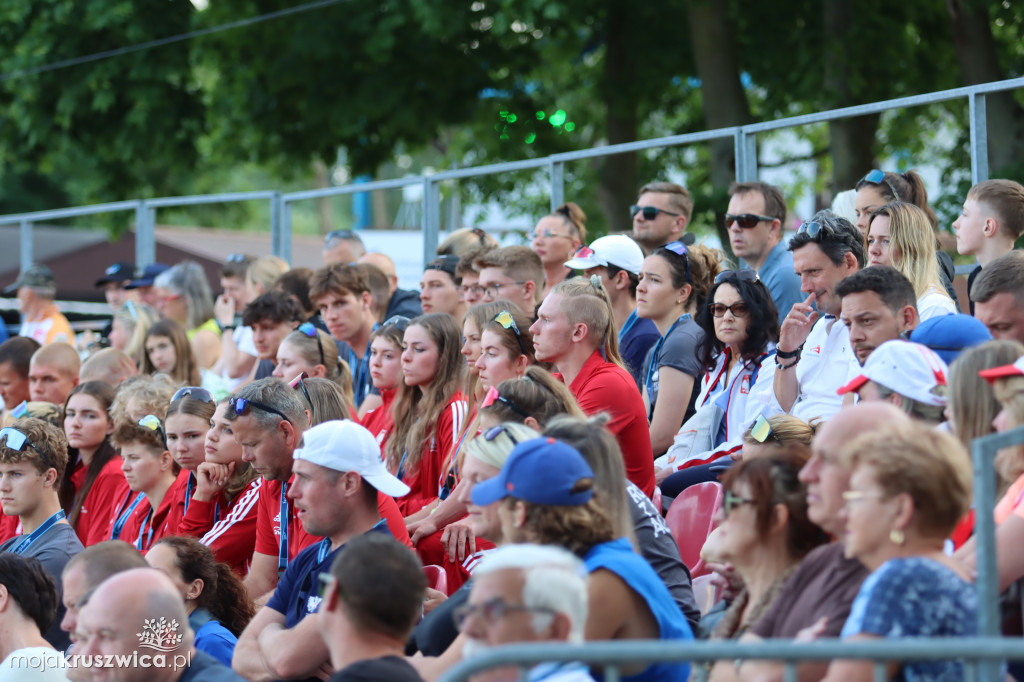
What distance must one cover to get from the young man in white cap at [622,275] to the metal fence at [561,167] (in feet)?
2.76

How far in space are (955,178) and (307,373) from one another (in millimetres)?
6046

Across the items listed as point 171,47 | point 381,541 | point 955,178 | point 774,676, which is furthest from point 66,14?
point 774,676

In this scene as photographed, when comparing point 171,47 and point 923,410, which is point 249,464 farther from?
point 171,47

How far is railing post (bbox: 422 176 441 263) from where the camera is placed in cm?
877

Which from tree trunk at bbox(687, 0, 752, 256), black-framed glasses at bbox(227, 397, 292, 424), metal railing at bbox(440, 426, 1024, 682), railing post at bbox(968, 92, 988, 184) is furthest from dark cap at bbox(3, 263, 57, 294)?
metal railing at bbox(440, 426, 1024, 682)

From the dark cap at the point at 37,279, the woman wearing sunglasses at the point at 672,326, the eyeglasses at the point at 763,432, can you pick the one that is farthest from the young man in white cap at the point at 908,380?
the dark cap at the point at 37,279

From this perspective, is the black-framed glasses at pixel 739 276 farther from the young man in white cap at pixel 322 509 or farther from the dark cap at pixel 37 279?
the dark cap at pixel 37 279

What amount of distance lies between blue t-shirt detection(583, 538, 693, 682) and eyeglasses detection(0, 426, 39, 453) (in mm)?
3716

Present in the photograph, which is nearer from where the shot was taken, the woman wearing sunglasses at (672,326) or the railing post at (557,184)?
the woman wearing sunglasses at (672,326)

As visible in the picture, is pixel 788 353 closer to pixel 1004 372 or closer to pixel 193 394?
pixel 1004 372

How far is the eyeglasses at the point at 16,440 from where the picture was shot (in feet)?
19.5

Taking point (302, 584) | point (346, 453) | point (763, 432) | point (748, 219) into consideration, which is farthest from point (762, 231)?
point (302, 584)

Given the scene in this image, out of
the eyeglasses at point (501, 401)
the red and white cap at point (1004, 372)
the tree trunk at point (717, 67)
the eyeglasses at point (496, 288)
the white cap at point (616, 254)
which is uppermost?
the tree trunk at point (717, 67)

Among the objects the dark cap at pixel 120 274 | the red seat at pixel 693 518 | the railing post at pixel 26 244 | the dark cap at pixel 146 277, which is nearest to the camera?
the red seat at pixel 693 518
